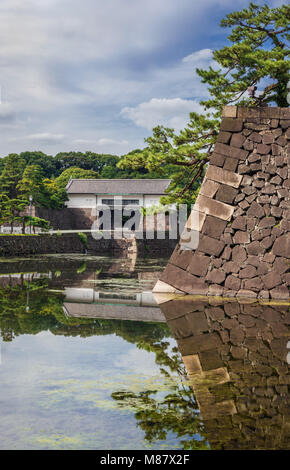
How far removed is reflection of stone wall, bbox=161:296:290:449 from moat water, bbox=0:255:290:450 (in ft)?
0.04

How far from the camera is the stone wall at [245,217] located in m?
10.3

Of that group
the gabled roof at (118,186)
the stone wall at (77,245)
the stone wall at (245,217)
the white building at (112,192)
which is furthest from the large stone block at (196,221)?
the white building at (112,192)

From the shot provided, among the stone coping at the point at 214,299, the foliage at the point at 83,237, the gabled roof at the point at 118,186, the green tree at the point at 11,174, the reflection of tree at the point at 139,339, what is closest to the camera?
the reflection of tree at the point at 139,339

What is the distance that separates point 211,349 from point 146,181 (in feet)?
150

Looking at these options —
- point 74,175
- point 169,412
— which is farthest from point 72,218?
point 169,412

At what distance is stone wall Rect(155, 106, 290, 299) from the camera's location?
33.7 ft

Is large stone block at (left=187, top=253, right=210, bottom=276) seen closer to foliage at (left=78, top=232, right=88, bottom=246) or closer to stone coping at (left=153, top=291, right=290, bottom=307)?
stone coping at (left=153, top=291, right=290, bottom=307)

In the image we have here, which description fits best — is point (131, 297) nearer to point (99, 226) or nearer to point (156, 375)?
point (156, 375)

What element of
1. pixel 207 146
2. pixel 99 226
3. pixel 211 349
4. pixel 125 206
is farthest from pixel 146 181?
pixel 211 349

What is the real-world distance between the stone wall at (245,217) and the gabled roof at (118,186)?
39128 mm

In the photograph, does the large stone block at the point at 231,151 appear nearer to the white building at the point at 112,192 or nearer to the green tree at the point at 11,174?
the green tree at the point at 11,174

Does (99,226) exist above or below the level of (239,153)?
above

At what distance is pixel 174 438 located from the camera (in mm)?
3396

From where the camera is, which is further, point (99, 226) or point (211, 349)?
point (99, 226)
